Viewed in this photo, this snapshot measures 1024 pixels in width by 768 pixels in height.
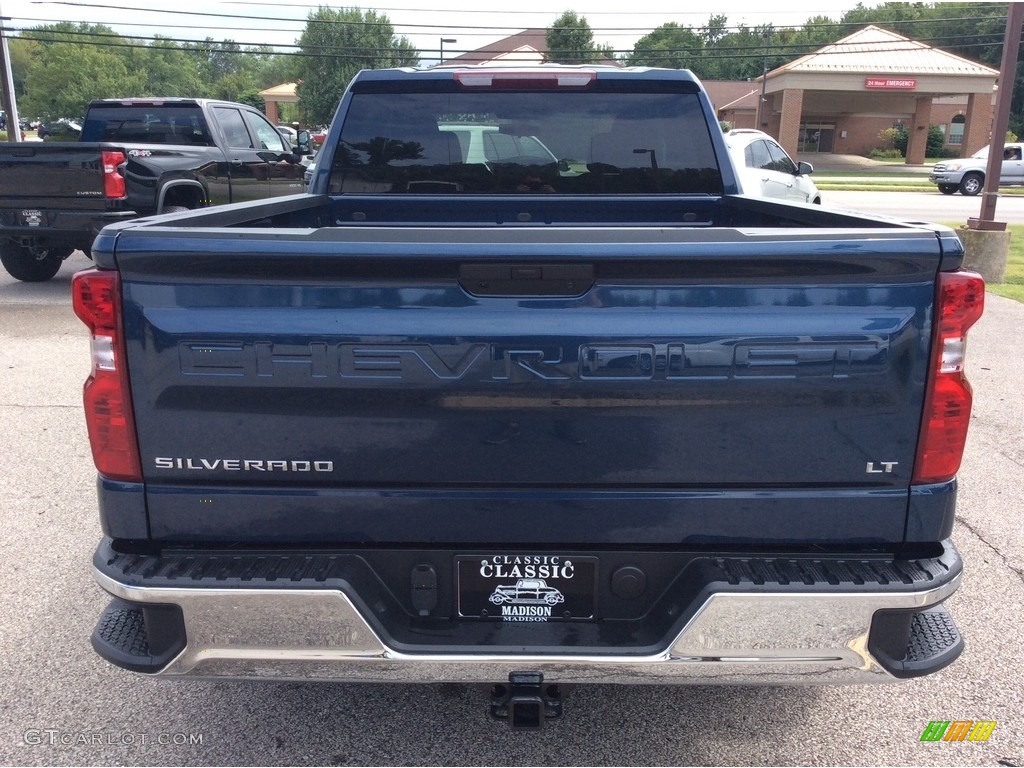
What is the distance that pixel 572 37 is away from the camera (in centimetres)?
5962

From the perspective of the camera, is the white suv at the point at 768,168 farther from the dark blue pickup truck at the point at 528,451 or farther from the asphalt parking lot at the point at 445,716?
the dark blue pickup truck at the point at 528,451

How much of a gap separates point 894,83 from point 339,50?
37.3 meters

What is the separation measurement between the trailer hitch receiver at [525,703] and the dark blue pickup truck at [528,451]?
11 millimetres

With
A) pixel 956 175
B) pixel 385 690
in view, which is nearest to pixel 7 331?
pixel 385 690

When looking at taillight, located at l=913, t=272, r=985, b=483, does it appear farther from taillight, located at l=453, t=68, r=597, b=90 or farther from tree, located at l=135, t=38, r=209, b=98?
tree, located at l=135, t=38, r=209, b=98

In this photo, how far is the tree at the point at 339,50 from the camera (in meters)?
60.3

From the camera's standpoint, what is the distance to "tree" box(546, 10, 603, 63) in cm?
5894

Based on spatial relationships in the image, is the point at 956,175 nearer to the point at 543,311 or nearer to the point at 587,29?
the point at 543,311

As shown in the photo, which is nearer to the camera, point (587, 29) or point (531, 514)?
point (531, 514)

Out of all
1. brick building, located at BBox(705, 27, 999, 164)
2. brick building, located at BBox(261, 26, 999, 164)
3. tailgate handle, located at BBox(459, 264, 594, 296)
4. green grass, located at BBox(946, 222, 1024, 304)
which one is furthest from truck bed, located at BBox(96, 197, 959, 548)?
brick building, located at BBox(705, 27, 999, 164)

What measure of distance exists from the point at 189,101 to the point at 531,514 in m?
10.4

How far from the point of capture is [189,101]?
1083 centimetres

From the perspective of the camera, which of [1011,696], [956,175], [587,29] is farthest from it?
[587,29]

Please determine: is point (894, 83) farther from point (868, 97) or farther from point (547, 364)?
point (547, 364)
